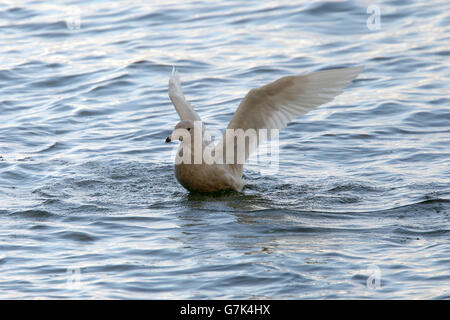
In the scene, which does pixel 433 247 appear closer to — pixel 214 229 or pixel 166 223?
pixel 214 229

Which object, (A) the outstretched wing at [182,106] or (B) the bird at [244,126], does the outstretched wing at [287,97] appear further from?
(A) the outstretched wing at [182,106]

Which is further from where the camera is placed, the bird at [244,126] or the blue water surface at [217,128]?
the bird at [244,126]

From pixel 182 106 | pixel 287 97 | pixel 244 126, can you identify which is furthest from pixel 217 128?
pixel 287 97

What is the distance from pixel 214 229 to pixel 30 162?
3196mm

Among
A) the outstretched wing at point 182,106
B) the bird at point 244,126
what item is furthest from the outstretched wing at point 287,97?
the outstretched wing at point 182,106

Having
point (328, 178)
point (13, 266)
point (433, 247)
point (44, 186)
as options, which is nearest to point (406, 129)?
point (328, 178)

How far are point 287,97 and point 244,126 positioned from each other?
602 mm

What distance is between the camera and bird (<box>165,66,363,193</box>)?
7832mm

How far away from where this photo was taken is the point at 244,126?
8398mm

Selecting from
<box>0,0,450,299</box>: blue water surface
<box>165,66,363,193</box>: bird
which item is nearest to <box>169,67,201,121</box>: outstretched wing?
<box>165,66,363,193</box>: bird

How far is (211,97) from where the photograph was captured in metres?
11.8

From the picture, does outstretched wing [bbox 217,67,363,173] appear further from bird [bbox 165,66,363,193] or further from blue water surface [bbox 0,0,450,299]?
blue water surface [bbox 0,0,450,299]

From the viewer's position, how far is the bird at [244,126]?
7832 mm

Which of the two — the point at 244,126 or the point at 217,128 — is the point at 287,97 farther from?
the point at 217,128
